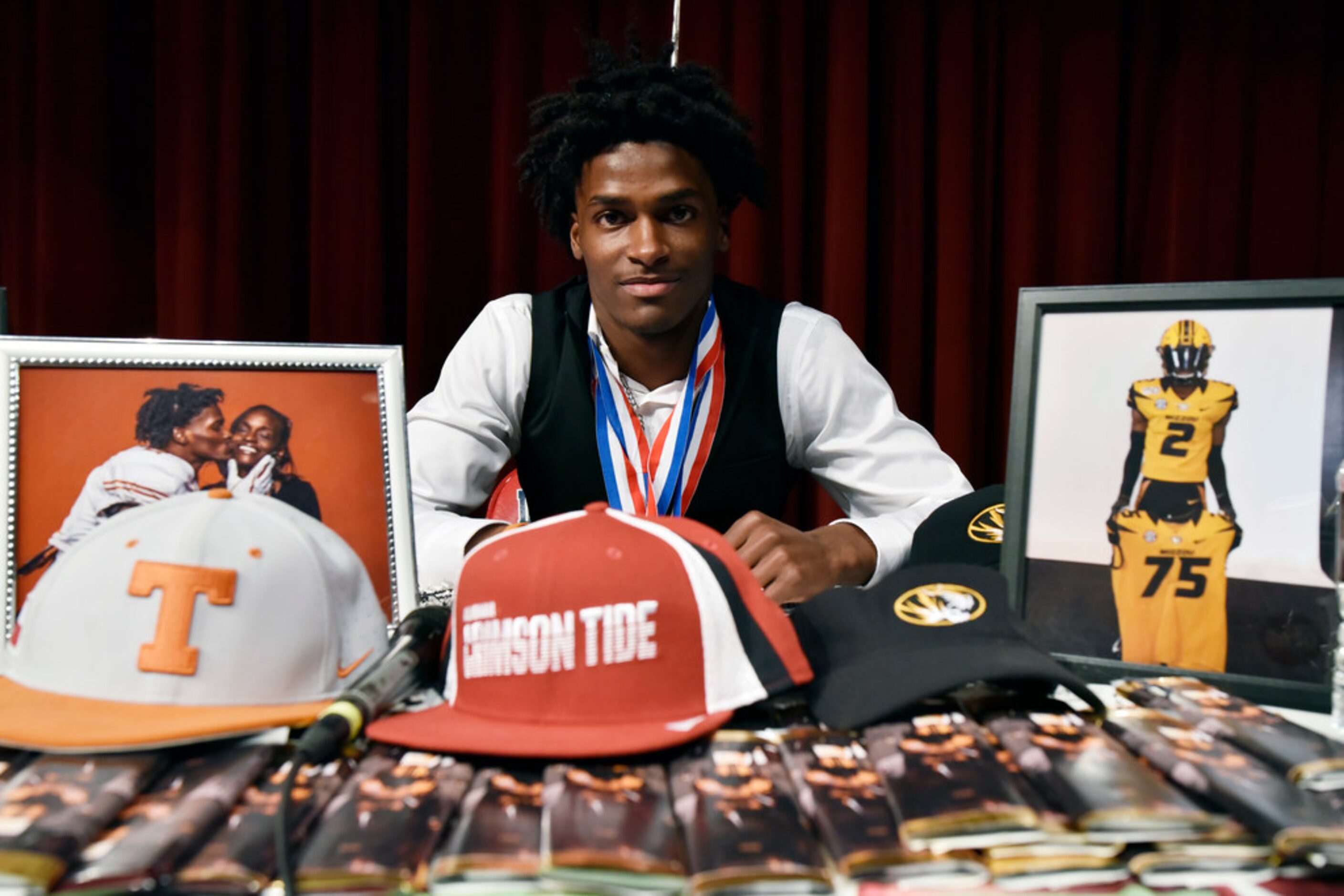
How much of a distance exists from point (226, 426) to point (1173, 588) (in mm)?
780

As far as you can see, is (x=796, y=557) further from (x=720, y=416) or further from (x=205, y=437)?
(x=205, y=437)

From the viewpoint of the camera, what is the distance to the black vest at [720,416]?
53.0 inches

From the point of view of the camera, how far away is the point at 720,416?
135cm

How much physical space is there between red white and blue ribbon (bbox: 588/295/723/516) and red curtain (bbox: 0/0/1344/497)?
24.6 inches

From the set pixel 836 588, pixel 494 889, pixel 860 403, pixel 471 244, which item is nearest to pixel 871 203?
pixel 860 403

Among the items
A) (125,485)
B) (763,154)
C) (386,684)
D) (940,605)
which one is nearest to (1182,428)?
(940,605)

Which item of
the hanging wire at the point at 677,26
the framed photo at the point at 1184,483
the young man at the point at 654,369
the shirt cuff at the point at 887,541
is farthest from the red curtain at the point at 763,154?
the framed photo at the point at 1184,483

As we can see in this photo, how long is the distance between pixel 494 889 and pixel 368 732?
17 centimetres

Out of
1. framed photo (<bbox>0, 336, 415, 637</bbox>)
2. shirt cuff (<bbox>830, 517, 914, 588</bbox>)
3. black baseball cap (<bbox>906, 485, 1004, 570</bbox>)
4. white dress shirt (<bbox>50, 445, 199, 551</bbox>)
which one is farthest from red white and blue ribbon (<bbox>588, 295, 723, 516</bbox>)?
white dress shirt (<bbox>50, 445, 199, 551</bbox>)

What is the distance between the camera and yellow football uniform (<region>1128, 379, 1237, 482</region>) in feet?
2.19

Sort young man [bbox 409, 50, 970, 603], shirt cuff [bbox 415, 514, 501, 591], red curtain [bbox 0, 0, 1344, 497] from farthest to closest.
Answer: red curtain [bbox 0, 0, 1344, 497], young man [bbox 409, 50, 970, 603], shirt cuff [bbox 415, 514, 501, 591]

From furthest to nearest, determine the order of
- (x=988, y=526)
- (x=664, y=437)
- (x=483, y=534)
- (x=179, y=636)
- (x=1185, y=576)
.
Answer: (x=664, y=437), (x=483, y=534), (x=988, y=526), (x=1185, y=576), (x=179, y=636)

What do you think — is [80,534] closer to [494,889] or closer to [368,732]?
[368,732]

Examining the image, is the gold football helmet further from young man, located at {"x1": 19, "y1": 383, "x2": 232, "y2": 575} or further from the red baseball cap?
young man, located at {"x1": 19, "y1": 383, "x2": 232, "y2": 575}
